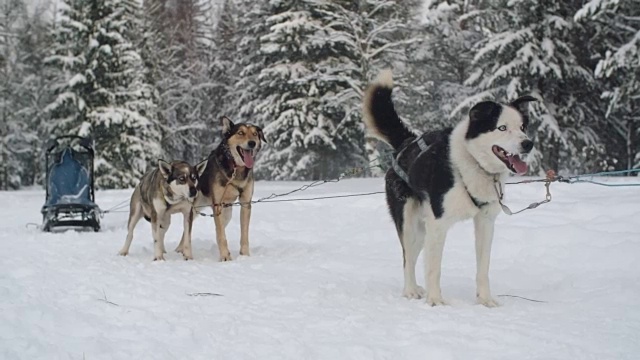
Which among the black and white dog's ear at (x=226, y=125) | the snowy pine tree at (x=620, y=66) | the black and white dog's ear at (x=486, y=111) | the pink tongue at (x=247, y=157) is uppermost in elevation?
the snowy pine tree at (x=620, y=66)

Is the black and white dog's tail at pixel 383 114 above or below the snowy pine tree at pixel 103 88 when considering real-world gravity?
below

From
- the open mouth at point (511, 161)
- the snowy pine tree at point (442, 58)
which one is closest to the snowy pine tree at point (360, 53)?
the snowy pine tree at point (442, 58)

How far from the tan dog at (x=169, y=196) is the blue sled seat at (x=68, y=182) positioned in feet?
12.5

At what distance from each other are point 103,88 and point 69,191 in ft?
53.7

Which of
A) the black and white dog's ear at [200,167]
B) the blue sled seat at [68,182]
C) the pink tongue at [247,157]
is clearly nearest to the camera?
the pink tongue at [247,157]

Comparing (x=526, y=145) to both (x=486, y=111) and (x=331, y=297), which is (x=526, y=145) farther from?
(x=331, y=297)

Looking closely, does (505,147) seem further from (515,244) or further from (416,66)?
(416,66)

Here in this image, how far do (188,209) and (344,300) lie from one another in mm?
3547

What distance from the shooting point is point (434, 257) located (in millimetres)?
4684

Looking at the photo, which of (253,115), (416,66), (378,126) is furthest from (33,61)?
(378,126)

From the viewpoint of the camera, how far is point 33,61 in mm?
37875

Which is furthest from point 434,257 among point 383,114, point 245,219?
point 245,219

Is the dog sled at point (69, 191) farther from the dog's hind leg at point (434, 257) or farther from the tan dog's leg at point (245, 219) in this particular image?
the dog's hind leg at point (434, 257)

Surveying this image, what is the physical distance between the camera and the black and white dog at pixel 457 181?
4.36 m
